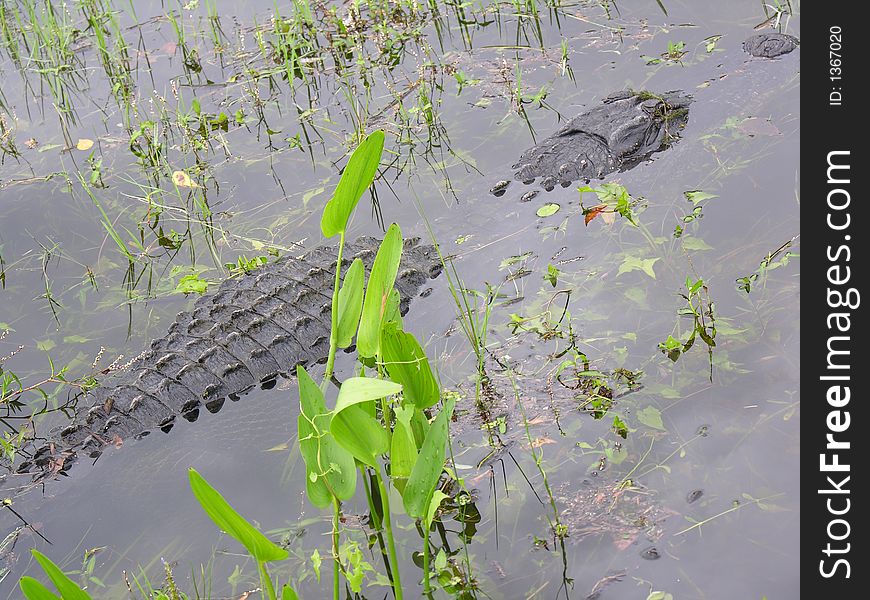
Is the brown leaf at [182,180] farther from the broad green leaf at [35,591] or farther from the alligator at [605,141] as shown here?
the broad green leaf at [35,591]

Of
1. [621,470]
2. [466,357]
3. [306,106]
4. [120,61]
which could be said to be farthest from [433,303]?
[120,61]

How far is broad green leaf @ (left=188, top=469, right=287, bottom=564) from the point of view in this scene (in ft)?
6.22

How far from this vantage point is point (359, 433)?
2299mm

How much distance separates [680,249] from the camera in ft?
13.1

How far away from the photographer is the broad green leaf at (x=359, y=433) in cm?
224

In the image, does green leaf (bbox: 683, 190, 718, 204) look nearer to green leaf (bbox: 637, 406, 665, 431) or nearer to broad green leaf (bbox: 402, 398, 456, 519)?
green leaf (bbox: 637, 406, 665, 431)

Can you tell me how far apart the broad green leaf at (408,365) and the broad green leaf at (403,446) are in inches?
5.4

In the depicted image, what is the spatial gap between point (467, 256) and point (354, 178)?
2234 mm

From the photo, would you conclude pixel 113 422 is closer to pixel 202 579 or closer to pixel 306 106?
pixel 202 579

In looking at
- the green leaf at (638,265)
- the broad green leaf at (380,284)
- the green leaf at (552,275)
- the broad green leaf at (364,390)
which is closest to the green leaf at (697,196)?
the green leaf at (638,265)

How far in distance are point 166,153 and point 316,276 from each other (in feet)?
6.34

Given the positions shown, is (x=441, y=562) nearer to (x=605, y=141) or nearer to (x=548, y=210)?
(x=548, y=210)

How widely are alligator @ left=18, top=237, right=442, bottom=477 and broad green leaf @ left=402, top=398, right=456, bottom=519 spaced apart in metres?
1.61
